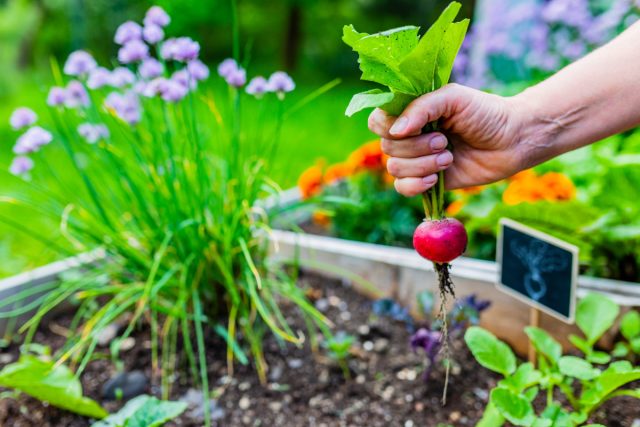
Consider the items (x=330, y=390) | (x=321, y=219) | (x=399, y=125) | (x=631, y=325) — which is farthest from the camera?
(x=321, y=219)

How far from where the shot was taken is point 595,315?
138 centimetres

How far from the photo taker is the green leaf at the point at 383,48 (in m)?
0.78

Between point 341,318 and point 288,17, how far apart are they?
270 inches

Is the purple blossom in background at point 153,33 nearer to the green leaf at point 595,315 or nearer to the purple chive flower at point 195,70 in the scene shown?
the purple chive flower at point 195,70

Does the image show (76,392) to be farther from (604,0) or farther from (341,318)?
(604,0)

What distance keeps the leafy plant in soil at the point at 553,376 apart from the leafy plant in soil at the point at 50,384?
2.66 ft

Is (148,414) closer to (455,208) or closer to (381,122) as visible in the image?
(381,122)

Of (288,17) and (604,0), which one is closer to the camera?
(604,0)

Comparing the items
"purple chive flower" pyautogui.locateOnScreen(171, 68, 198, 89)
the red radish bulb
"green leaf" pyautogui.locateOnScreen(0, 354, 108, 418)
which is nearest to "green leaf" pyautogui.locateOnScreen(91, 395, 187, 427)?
"green leaf" pyautogui.locateOnScreen(0, 354, 108, 418)

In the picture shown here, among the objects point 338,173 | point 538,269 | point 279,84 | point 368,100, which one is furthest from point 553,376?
point 338,173

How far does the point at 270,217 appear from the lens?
1.68 metres

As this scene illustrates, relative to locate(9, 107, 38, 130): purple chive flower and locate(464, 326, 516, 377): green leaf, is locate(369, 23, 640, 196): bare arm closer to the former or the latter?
locate(464, 326, 516, 377): green leaf

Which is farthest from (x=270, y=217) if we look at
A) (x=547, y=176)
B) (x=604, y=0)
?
(x=604, y=0)

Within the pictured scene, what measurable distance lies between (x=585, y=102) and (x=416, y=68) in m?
0.45
